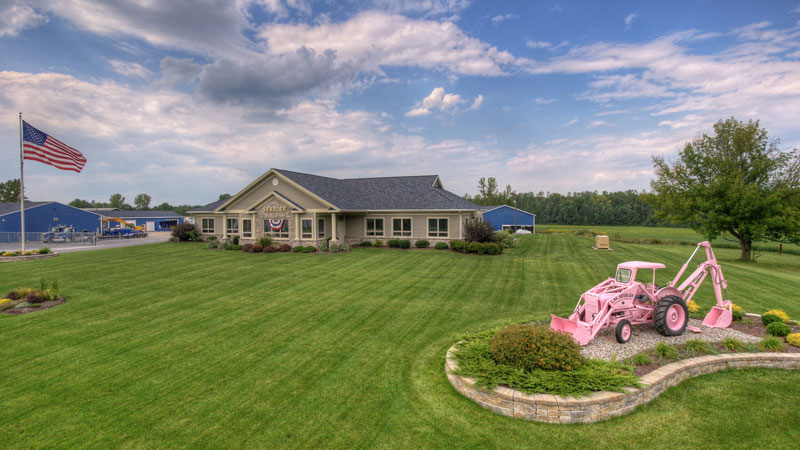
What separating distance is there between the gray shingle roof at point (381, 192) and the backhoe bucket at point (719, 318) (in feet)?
59.1

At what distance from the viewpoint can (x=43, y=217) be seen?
36781 millimetres

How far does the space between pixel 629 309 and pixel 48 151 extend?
29161 mm

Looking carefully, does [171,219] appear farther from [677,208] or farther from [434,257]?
[677,208]

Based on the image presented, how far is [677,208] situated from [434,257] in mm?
18692

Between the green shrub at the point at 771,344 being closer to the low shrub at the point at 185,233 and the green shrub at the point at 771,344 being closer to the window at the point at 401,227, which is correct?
the window at the point at 401,227

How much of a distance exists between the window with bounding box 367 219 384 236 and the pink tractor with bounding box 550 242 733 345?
2112cm

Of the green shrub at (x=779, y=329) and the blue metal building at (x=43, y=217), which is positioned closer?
the green shrub at (x=779, y=329)

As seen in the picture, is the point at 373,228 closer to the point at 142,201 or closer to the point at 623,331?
the point at 623,331

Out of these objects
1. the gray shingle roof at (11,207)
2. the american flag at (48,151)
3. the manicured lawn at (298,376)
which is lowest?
the manicured lawn at (298,376)

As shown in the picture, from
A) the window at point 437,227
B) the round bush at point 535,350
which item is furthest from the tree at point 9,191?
the round bush at point 535,350

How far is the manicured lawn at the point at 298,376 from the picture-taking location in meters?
5.00

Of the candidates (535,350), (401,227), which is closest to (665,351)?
(535,350)

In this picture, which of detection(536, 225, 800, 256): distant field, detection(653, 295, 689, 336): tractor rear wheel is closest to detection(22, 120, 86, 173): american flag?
detection(653, 295, 689, 336): tractor rear wheel

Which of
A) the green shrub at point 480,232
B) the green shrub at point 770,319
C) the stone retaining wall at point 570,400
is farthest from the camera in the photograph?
the green shrub at point 480,232
